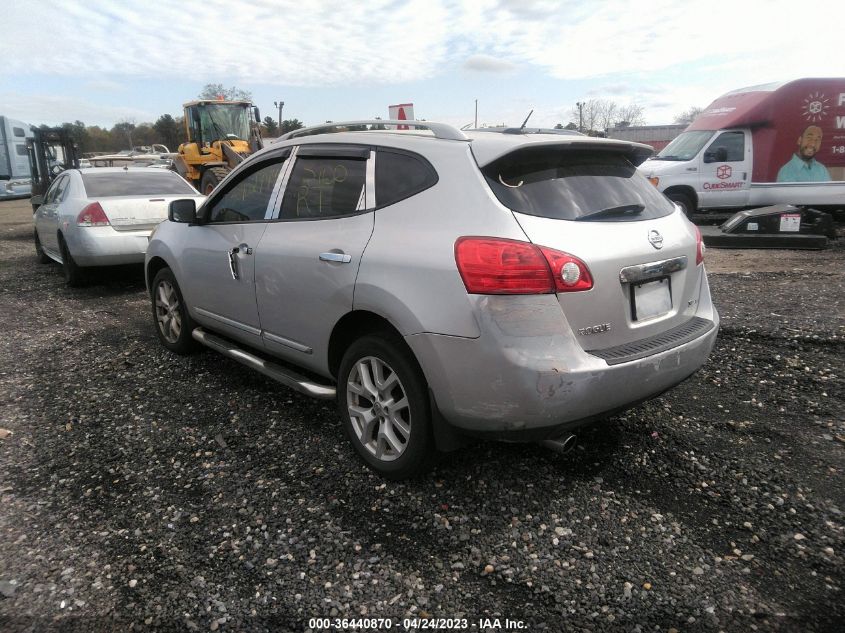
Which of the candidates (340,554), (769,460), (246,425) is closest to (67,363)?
(246,425)

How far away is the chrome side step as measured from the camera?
3.49 m

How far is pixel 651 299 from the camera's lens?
117 inches

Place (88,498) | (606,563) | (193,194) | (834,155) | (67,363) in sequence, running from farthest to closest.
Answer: (834,155)
(193,194)
(67,363)
(88,498)
(606,563)

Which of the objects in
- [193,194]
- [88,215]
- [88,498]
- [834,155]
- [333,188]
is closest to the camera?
[88,498]

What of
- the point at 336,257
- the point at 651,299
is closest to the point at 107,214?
the point at 336,257

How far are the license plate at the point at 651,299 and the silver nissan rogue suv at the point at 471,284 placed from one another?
0.01 m

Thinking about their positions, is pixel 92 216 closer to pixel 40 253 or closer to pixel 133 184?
pixel 133 184

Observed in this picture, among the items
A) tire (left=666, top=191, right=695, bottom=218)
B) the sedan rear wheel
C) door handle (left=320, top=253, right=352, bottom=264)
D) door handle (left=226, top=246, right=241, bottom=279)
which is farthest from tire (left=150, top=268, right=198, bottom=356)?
tire (left=666, top=191, right=695, bottom=218)

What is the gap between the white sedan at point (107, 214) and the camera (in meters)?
7.60

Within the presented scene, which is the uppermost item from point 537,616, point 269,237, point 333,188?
point 333,188

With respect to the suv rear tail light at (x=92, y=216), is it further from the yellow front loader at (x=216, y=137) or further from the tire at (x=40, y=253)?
the yellow front loader at (x=216, y=137)

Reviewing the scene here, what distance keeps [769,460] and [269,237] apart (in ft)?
10.1

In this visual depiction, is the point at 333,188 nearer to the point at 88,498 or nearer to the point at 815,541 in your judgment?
the point at 88,498

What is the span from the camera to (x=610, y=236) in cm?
283
